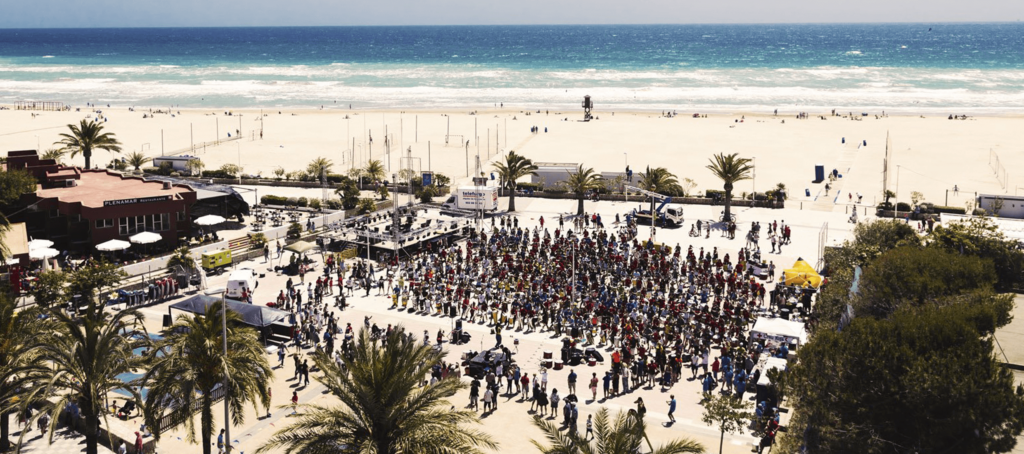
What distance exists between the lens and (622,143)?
70.5 m

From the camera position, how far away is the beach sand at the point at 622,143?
5694cm

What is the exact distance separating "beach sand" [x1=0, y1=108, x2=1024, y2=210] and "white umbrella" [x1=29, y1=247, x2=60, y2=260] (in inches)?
1053

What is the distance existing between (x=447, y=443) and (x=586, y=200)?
125 ft

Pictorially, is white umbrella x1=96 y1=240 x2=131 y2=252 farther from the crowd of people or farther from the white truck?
the white truck

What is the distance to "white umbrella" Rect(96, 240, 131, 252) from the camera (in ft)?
114

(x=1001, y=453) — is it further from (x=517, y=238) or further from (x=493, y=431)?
(x=517, y=238)

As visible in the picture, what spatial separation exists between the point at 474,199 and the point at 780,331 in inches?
905

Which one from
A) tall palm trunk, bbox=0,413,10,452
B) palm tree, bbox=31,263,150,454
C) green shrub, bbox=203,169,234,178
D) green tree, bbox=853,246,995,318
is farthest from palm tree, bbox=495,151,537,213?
palm tree, bbox=31,263,150,454

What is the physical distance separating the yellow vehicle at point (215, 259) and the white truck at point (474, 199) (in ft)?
44.4

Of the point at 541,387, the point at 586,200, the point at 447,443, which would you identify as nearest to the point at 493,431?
the point at 541,387

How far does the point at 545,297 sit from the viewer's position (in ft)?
100

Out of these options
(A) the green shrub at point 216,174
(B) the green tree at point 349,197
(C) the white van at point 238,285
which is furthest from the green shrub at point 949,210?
(A) the green shrub at point 216,174

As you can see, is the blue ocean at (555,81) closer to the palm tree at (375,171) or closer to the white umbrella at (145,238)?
the palm tree at (375,171)

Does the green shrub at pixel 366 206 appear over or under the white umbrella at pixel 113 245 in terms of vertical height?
over
